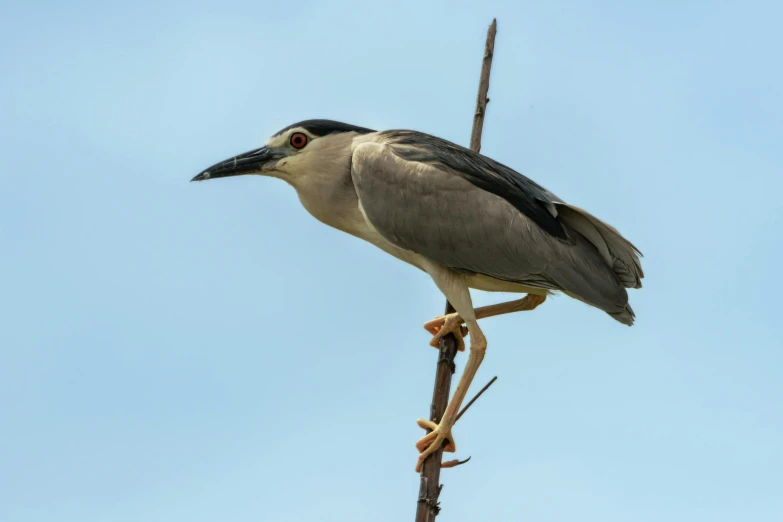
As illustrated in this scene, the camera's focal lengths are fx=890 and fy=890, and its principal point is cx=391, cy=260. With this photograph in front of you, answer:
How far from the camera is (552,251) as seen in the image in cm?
604

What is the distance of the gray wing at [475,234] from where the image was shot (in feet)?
19.7

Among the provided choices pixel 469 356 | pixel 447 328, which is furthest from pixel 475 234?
pixel 469 356

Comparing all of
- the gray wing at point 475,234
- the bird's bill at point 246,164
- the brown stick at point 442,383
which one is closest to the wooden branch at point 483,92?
the brown stick at point 442,383

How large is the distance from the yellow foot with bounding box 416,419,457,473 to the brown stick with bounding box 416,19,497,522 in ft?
0.15

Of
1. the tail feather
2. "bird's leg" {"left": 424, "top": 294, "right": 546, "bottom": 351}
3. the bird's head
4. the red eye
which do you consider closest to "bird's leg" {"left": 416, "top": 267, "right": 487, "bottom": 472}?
"bird's leg" {"left": 424, "top": 294, "right": 546, "bottom": 351}

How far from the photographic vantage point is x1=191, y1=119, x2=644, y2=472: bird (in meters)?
6.02

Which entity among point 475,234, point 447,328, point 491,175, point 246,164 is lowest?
point 447,328

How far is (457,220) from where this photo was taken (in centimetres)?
611

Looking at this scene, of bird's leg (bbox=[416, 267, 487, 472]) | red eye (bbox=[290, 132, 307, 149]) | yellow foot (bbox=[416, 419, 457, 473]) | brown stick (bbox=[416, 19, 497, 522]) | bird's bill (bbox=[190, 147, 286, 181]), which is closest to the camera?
brown stick (bbox=[416, 19, 497, 522])

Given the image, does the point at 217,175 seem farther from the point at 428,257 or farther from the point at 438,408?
the point at 438,408

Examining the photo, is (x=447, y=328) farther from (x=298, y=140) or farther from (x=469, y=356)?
(x=298, y=140)

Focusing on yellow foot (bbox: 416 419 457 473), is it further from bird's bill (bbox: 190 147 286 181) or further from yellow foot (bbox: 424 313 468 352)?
bird's bill (bbox: 190 147 286 181)

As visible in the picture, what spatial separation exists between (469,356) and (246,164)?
210 centimetres

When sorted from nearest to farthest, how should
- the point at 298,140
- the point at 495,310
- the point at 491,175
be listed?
the point at 491,175 < the point at 298,140 < the point at 495,310
